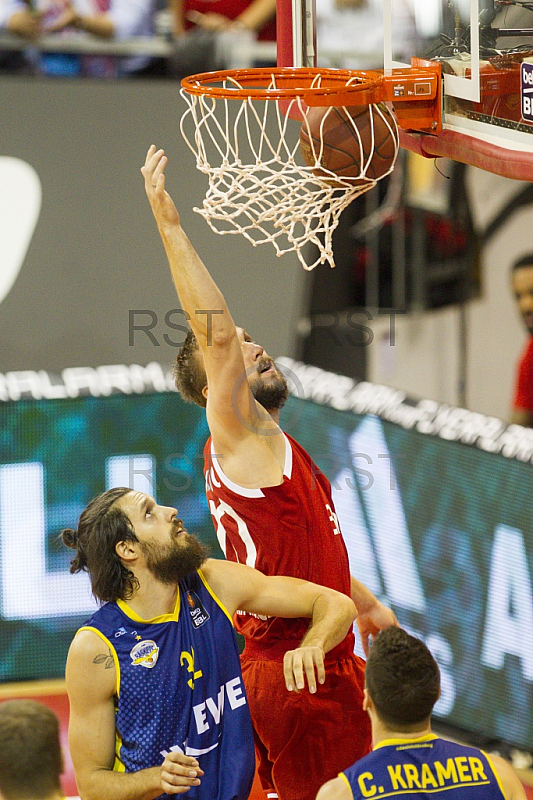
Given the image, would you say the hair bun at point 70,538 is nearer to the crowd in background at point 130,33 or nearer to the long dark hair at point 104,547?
the long dark hair at point 104,547

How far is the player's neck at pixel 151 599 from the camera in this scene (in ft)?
11.4

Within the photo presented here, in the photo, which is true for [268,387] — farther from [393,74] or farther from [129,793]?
[129,793]

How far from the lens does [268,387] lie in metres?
4.25

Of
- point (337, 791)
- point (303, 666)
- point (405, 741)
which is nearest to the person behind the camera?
point (337, 791)

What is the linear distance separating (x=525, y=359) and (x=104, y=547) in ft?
13.9

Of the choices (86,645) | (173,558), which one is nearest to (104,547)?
(173,558)

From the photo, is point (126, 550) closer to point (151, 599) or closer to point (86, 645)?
point (151, 599)

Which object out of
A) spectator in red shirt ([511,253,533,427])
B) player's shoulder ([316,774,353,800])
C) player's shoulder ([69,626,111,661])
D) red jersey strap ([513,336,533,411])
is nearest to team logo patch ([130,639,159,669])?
player's shoulder ([69,626,111,661])

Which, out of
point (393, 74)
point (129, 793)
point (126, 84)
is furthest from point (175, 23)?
point (129, 793)

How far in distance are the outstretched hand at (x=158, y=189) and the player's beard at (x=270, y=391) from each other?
813 millimetres

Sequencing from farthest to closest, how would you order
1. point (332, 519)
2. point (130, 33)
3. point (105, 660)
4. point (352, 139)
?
point (130, 33)
point (332, 519)
point (352, 139)
point (105, 660)

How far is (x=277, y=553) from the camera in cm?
404

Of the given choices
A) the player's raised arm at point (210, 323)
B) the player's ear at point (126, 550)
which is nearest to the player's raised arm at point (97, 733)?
the player's ear at point (126, 550)

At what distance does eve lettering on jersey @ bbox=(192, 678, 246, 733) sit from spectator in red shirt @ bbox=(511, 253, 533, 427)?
3854mm
